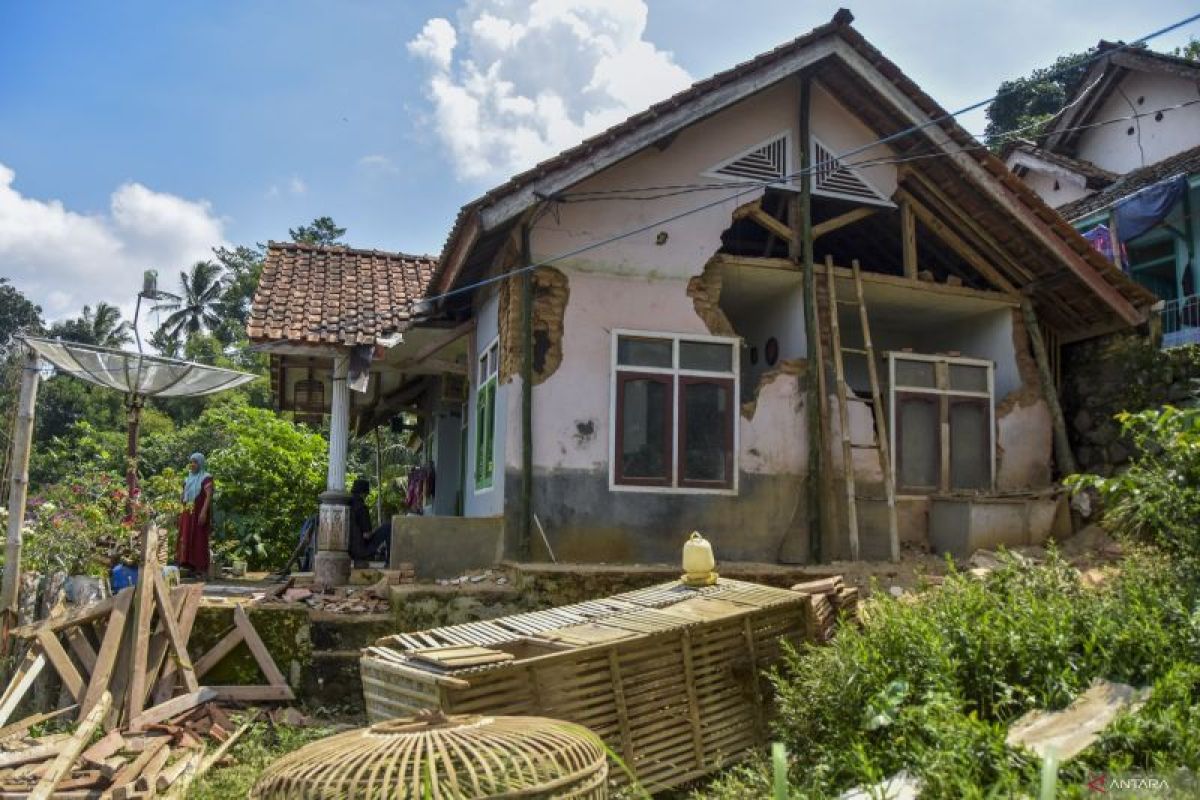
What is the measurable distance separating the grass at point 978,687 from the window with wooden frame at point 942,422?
4980 millimetres

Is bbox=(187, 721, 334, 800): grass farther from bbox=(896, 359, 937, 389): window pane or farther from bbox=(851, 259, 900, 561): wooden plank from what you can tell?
bbox=(896, 359, 937, 389): window pane

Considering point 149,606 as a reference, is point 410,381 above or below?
above

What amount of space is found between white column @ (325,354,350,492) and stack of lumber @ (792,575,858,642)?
588cm

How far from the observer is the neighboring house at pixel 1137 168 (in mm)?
14977

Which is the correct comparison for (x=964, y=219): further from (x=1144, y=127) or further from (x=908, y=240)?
(x=1144, y=127)

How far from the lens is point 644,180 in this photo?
408 inches

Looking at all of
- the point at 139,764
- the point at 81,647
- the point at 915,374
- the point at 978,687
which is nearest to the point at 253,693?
the point at 81,647

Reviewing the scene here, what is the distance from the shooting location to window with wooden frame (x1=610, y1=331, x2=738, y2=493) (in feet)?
32.8

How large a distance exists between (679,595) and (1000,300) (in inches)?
267

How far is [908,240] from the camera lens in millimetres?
11344

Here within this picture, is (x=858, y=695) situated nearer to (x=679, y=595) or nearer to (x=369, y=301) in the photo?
(x=679, y=595)

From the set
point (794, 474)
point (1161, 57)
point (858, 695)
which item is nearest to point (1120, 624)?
point (858, 695)

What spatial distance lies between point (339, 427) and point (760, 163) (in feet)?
18.6

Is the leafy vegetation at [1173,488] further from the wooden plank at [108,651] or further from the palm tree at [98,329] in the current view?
the palm tree at [98,329]
